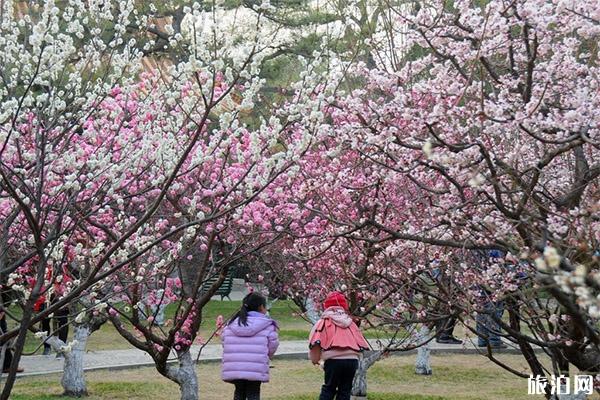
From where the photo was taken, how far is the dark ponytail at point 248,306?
25.9 feet

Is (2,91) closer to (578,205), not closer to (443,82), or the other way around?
(443,82)

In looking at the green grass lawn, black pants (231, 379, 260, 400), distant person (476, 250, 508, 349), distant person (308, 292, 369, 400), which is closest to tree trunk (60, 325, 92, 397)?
the green grass lawn

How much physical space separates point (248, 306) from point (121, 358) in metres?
6.84

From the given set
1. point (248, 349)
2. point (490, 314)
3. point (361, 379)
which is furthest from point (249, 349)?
point (361, 379)

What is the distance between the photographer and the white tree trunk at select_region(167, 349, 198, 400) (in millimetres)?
8914

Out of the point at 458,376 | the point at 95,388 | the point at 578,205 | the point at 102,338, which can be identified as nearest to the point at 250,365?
the point at 578,205

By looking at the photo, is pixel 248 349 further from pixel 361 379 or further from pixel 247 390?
pixel 361 379

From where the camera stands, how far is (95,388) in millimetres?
11281

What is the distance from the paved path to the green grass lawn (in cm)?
26

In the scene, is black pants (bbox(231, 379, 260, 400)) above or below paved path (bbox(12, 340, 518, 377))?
above

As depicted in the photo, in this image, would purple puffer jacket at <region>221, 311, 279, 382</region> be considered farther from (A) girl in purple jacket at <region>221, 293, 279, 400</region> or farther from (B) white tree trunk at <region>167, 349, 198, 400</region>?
(B) white tree trunk at <region>167, 349, 198, 400</region>

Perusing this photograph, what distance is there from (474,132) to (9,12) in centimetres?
391

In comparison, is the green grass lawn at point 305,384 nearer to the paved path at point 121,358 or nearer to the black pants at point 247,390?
the paved path at point 121,358

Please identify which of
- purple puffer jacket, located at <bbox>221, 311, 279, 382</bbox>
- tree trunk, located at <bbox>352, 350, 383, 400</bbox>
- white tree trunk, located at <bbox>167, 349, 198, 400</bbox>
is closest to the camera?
purple puffer jacket, located at <bbox>221, 311, 279, 382</bbox>
